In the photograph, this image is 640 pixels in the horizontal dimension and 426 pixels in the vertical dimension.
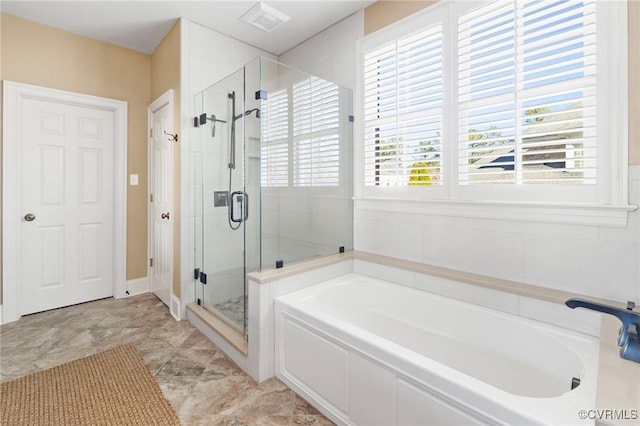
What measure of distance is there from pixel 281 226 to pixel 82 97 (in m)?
2.58

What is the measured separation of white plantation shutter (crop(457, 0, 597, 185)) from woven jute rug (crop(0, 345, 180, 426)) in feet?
7.72

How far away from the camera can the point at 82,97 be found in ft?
9.92

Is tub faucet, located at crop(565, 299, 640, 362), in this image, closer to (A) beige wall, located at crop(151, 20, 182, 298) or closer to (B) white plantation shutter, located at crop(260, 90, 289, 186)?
(B) white plantation shutter, located at crop(260, 90, 289, 186)

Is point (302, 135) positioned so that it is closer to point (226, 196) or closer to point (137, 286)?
point (226, 196)

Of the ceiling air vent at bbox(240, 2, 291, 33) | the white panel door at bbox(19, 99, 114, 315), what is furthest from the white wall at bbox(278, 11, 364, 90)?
the white panel door at bbox(19, 99, 114, 315)

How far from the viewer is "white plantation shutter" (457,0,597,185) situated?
157 centimetres

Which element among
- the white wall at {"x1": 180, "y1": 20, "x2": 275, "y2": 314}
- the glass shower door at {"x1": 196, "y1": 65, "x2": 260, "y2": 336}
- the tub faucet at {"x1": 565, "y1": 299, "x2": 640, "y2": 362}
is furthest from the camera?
the white wall at {"x1": 180, "y1": 20, "x2": 275, "y2": 314}

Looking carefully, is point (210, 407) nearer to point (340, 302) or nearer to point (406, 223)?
point (340, 302)

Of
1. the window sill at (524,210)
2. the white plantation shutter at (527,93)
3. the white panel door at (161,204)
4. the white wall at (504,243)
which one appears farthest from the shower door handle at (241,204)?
the white plantation shutter at (527,93)

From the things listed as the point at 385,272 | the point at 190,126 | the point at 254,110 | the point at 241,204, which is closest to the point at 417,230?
the point at 385,272

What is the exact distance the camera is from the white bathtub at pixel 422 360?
1078 mm

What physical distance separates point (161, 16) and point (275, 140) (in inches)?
68.2

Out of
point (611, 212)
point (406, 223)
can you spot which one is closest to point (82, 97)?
point (406, 223)

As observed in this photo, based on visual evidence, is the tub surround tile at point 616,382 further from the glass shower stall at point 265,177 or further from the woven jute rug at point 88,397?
the woven jute rug at point 88,397
